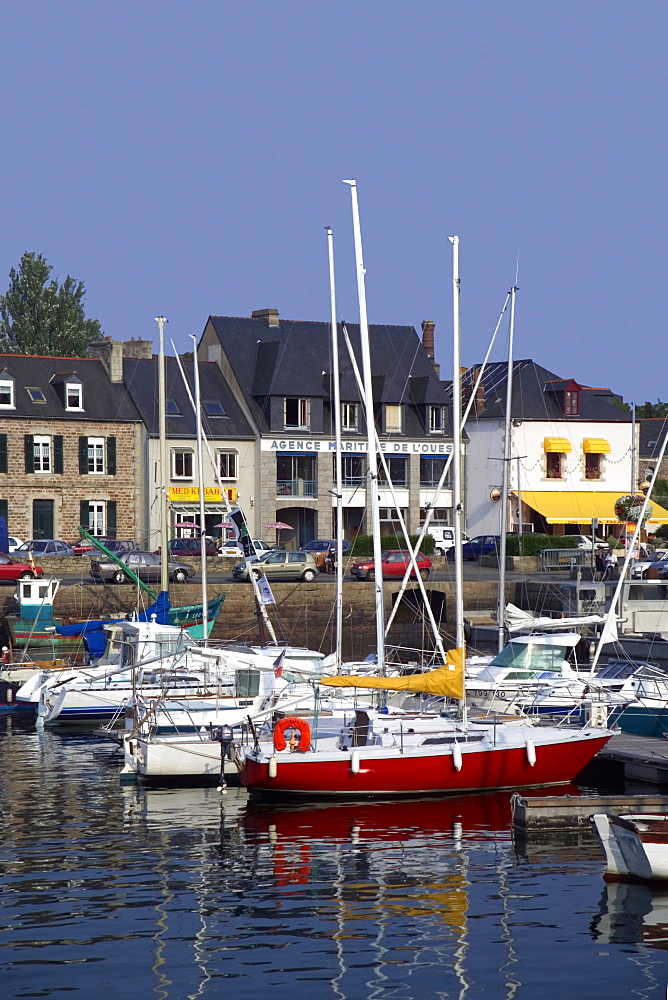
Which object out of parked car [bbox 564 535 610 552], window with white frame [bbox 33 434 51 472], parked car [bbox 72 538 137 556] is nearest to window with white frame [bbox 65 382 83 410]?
window with white frame [bbox 33 434 51 472]

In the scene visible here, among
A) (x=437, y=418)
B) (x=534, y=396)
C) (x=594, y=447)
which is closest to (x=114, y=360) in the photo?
(x=437, y=418)

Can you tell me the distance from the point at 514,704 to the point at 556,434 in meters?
44.4

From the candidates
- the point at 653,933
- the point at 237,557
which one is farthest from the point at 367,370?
the point at 237,557

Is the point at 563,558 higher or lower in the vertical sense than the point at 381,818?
higher

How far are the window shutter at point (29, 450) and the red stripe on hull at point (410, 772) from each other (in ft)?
131

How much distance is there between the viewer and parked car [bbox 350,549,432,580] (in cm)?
5312

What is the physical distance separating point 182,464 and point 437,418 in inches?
576

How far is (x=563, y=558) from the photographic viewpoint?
57.6 meters

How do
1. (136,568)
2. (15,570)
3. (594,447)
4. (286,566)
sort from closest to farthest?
(15,570)
(136,568)
(286,566)
(594,447)

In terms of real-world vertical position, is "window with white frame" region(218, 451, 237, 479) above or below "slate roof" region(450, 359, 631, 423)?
below

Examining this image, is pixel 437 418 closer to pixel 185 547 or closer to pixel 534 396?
pixel 534 396

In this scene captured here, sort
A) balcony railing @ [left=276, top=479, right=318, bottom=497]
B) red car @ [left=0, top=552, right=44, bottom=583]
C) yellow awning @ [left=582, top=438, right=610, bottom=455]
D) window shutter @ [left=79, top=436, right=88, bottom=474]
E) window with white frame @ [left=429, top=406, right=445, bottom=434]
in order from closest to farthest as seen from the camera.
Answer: red car @ [left=0, top=552, right=44, bottom=583]
window shutter @ [left=79, top=436, right=88, bottom=474]
balcony railing @ [left=276, top=479, right=318, bottom=497]
window with white frame @ [left=429, top=406, right=445, bottom=434]
yellow awning @ [left=582, top=438, right=610, bottom=455]

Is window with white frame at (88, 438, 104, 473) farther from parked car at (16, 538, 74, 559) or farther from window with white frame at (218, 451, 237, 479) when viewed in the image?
parked car at (16, 538, 74, 559)

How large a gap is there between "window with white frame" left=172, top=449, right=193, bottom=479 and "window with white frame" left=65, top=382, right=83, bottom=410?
16.7 ft
